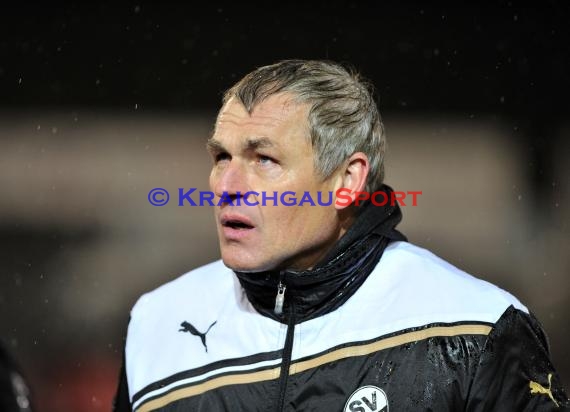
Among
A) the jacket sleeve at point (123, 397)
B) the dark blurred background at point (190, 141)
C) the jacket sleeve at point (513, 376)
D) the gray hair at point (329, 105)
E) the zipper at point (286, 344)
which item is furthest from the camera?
the dark blurred background at point (190, 141)

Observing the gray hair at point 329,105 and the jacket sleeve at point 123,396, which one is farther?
the jacket sleeve at point 123,396

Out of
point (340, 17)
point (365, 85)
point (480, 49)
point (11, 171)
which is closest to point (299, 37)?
point (340, 17)

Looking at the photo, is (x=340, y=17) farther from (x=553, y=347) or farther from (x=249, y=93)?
(x=249, y=93)

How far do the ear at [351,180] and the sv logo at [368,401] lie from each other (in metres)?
0.37

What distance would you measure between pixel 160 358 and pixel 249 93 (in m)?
0.56

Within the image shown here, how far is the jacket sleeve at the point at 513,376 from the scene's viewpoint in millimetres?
1681

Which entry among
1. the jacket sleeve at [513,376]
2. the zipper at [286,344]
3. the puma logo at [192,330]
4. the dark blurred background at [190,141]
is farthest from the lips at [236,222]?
the dark blurred background at [190,141]

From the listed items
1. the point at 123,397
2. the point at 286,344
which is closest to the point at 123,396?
the point at 123,397

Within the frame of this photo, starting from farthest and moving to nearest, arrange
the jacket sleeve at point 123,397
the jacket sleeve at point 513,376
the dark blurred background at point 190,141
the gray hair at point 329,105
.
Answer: the dark blurred background at point 190,141 < the jacket sleeve at point 123,397 < the gray hair at point 329,105 < the jacket sleeve at point 513,376

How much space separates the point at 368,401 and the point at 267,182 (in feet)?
1.46

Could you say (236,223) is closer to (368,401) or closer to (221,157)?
(221,157)

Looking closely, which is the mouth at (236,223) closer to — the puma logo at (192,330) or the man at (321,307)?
the man at (321,307)

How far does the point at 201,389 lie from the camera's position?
Answer: 73.9 inches

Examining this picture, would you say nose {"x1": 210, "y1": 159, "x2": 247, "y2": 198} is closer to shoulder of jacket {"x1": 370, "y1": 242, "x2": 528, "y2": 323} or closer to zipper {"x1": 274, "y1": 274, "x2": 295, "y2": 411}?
zipper {"x1": 274, "y1": 274, "x2": 295, "y2": 411}
